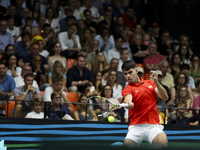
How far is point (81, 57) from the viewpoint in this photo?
28.9 feet

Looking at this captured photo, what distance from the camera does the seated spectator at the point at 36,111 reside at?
7062mm

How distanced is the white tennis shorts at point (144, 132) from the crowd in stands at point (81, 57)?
74.1 inches

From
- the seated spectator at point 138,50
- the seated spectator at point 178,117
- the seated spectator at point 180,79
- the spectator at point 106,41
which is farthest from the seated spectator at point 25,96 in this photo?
the seated spectator at point 138,50

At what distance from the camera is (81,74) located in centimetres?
878

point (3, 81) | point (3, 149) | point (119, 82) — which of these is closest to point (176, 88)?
point (119, 82)

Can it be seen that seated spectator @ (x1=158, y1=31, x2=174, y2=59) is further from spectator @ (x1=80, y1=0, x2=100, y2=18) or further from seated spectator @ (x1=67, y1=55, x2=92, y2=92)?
seated spectator @ (x1=67, y1=55, x2=92, y2=92)

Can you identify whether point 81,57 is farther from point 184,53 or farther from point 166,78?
point 184,53

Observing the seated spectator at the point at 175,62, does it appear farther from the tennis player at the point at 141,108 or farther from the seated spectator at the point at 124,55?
the tennis player at the point at 141,108

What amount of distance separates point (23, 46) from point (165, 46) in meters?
4.18

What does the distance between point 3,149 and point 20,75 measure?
3.72m

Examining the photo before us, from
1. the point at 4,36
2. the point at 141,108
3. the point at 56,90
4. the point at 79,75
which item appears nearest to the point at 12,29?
the point at 4,36

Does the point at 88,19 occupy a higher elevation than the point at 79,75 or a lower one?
higher

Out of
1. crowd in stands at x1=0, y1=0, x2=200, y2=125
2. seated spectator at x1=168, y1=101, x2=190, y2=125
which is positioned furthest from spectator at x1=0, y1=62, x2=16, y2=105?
seated spectator at x1=168, y1=101, x2=190, y2=125

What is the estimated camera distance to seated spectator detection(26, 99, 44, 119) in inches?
278
